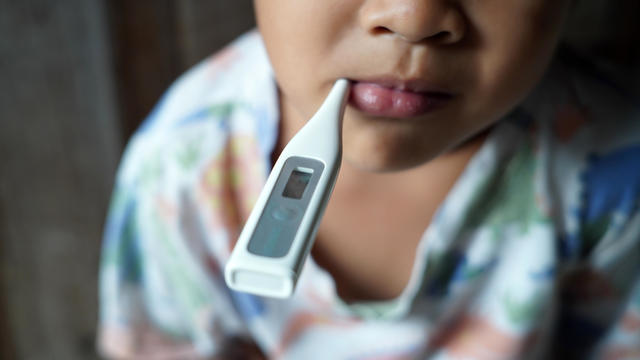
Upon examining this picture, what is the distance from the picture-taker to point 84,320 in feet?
3.39

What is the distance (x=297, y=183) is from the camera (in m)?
0.42

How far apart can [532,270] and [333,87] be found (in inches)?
12.5

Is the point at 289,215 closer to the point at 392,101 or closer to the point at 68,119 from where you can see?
the point at 392,101

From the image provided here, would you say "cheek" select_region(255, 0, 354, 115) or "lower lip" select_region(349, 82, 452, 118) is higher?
"cheek" select_region(255, 0, 354, 115)

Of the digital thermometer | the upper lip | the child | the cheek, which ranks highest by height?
the cheek

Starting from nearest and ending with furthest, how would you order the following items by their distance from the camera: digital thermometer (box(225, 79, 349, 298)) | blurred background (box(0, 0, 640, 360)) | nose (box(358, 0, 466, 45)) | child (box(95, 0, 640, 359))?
digital thermometer (box(225, 79, 349, 298))
nose (box(358, 0, 466, 45))
child (box(95, 0, 640, 359))
blurred background (box(0, 0, 640, 360))

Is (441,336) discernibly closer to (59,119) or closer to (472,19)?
(472,19)

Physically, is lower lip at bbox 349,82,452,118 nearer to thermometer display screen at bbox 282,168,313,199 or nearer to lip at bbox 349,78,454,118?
lip at bbox 349,78,454,118

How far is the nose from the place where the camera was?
0.49 m

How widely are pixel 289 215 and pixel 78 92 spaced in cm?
56

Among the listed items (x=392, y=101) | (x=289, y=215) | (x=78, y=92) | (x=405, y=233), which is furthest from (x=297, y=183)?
(x=78, y=92)

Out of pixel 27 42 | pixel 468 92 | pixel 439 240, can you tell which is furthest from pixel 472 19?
pixel 27 42

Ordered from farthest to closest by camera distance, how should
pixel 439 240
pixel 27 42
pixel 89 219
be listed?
pixel 89 219
pixel 27 42
pixel 439 240

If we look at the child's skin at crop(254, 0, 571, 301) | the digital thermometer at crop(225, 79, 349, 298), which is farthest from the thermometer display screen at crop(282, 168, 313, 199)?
the child's skin at crop(254, 0, 571, 301)
